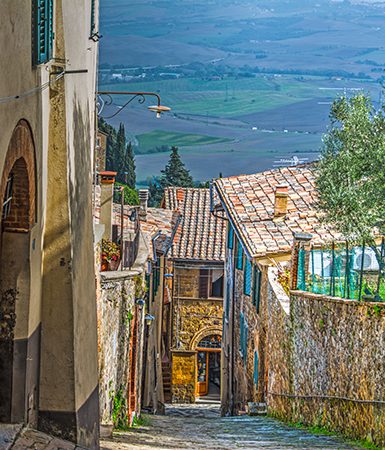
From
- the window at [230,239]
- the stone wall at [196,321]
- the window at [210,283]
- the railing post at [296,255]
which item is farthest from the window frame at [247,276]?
the stone wall at [196,321]

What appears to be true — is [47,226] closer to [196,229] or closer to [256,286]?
[256,286]

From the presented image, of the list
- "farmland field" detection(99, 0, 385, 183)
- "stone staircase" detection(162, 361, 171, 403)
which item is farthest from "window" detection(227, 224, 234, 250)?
"farmland field" detection(99, 0, 385, 183)

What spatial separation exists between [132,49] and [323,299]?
225ft

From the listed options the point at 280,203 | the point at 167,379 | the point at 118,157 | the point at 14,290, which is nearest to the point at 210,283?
the point at 167,379

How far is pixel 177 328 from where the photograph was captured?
40469mm

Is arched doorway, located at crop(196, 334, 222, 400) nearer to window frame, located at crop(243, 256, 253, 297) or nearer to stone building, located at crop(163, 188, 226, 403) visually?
stone building, located at crop(163, 188, 226, 403)

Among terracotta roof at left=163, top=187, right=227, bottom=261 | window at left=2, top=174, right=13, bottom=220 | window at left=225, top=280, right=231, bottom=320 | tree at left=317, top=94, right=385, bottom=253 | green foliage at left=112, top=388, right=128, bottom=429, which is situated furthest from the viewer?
terracotta roof at left=163, top=187, right=227, bottom=261

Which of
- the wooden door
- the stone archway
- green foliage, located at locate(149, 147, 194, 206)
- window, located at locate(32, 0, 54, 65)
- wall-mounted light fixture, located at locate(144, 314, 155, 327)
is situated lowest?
the wooden door

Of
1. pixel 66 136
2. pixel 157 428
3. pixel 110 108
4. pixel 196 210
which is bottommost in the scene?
pixel 157 428

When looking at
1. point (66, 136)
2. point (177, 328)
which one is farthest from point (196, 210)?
point (66, 136)

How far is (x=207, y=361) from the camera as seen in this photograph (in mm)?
41562

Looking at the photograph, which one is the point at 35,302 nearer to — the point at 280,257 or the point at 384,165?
the point at 384,165

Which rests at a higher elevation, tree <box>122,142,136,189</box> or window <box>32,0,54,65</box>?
tree <box>122,142,136,189</box>

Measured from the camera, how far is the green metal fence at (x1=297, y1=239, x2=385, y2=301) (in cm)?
1334
